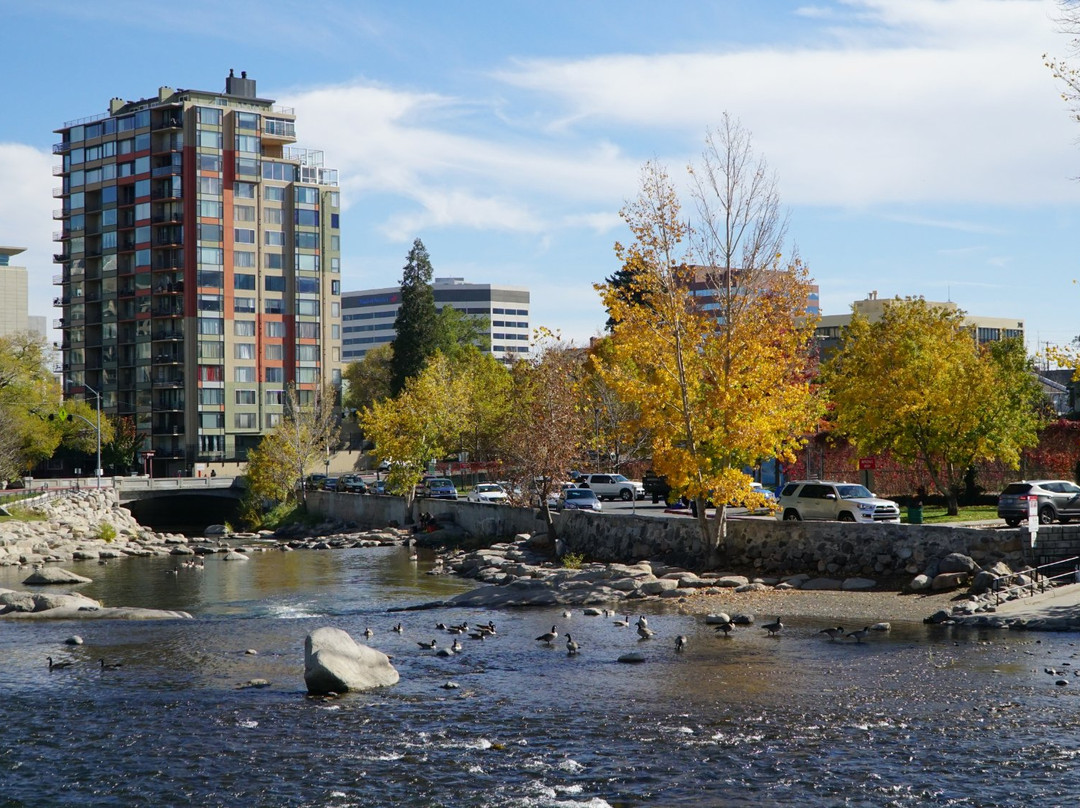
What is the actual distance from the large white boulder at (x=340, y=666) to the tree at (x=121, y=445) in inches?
3581

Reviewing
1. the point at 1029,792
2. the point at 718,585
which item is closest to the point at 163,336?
the point at 718,585

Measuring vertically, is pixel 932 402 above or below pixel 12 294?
below

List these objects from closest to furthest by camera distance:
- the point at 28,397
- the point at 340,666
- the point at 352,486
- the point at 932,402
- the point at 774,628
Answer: the point at 340,666
the point at 774,628
the point at 932,402
the point at 352,486
the point at 28,397

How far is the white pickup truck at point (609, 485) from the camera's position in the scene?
62.9 metres

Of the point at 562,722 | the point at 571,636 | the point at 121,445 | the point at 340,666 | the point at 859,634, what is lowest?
the point at 562,722

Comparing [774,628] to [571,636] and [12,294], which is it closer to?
[571,636]

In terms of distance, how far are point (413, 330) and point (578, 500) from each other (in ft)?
165

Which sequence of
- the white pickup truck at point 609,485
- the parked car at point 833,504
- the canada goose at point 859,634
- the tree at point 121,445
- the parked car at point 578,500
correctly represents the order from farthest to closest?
the tree at point 121,445 → the white pickup truck at point 609,485 → the parked car at point 578,500 → the parked car at point 833,504 → the canada goose at point 859,634

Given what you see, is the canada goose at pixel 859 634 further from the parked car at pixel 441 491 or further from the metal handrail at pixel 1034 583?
the parked car at pixel 441 491

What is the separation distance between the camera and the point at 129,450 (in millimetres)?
107375

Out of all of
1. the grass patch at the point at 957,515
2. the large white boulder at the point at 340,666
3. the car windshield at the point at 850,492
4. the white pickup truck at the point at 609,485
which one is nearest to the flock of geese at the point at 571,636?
the large white boulder at the point at 340,666

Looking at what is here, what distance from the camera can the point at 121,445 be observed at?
10688 cm

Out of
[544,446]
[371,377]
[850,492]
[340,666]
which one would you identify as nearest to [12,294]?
[371,377]

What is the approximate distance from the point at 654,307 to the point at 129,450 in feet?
278
